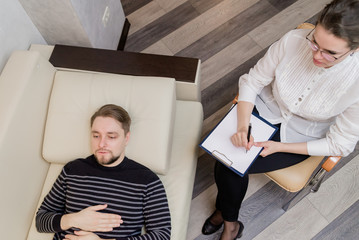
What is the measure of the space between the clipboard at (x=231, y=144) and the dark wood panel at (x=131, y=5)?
1822 millimetres

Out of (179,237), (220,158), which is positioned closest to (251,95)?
(220,158)

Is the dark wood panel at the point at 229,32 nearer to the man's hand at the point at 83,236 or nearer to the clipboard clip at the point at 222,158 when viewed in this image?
the clipboard clip at the point at 222,158

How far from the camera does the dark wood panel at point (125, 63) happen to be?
1.86 m

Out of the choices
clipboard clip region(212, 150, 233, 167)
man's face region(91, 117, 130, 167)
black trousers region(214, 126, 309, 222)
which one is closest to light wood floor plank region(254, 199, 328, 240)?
black trousers region(214, 126, 309, 222)

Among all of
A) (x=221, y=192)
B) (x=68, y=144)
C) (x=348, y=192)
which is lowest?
(x=348, y=192)

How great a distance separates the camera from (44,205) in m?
1.69

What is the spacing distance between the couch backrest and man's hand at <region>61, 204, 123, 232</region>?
0.88ft

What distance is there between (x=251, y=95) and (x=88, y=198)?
1.01m

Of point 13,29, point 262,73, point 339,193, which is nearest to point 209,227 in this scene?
point 339,193

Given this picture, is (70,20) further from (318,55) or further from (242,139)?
(318,55)

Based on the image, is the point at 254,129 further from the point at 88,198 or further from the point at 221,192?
the point at 88,198

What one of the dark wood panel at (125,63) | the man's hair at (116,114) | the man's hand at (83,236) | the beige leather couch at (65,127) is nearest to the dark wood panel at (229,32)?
the dark wood panel at (125,63)

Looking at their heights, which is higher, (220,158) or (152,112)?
(152,112)

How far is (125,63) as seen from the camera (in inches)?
75.2
